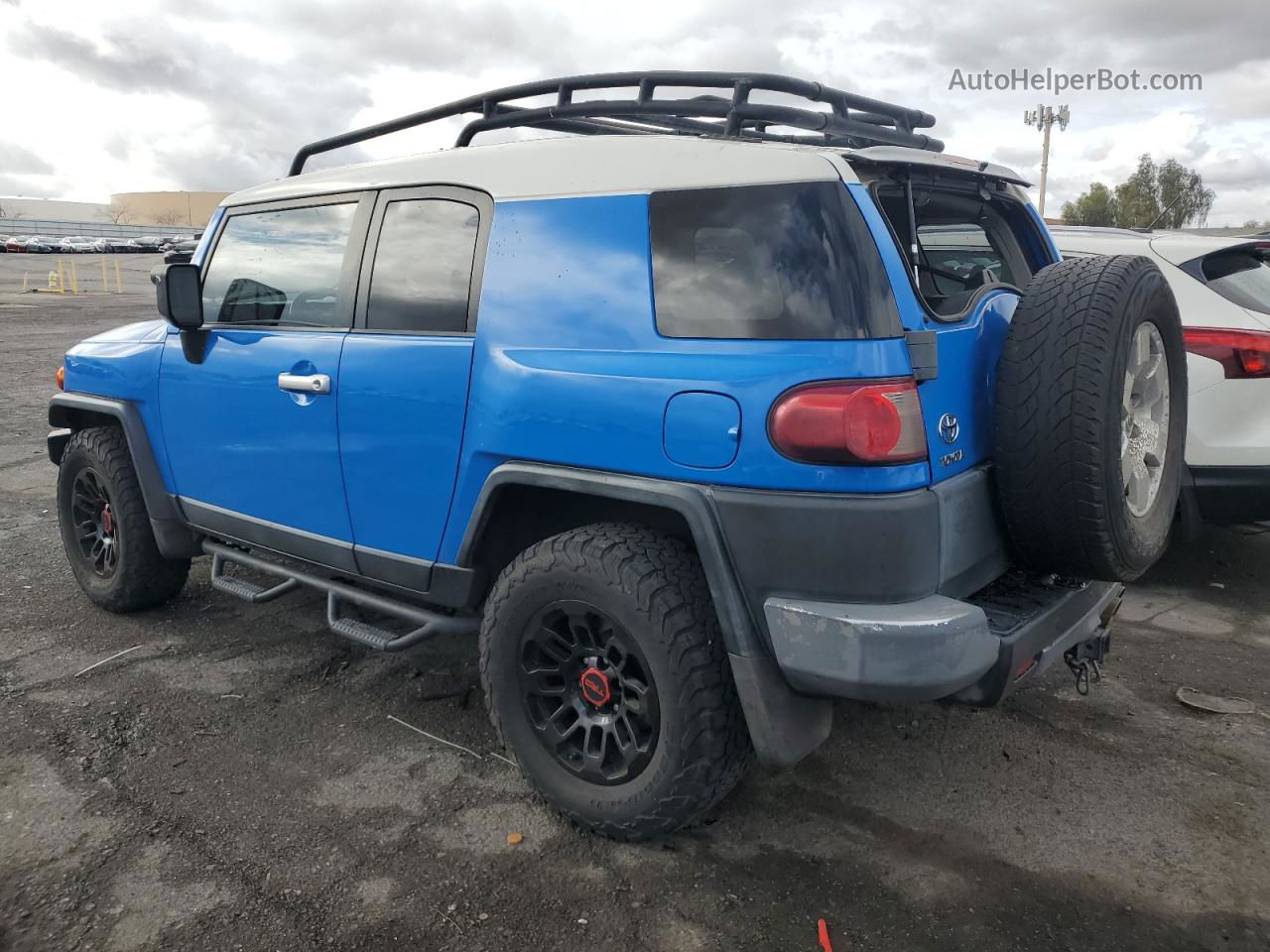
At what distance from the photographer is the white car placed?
4.27 meters

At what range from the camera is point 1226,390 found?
171 inches

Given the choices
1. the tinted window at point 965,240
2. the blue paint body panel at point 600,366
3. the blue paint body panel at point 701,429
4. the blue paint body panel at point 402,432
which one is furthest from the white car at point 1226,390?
the blue paint body panel at point 402,432

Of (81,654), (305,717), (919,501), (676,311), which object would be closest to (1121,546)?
(919,501)

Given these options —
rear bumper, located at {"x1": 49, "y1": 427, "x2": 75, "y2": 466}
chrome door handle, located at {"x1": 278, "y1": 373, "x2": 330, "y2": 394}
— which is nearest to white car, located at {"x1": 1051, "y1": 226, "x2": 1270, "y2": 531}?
chrome door handle, located at {"x1": 278, "y1": 373, "x2": 330, "y2": 394}

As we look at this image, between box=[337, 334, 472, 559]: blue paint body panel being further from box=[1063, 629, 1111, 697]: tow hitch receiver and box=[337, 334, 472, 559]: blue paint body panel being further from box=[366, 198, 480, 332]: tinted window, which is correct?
box=[1063, 629, 1111, 697]: tow hitch receiver

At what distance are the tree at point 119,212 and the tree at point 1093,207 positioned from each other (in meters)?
103

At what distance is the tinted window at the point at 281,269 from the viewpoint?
3.29m

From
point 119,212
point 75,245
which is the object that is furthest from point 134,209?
point 75,245

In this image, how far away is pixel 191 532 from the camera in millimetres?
4086

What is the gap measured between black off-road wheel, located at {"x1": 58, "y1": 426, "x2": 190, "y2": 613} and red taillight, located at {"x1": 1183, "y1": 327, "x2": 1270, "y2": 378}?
4.65 meters

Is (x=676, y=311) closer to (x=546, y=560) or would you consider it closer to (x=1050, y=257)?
(x=546, y=560)

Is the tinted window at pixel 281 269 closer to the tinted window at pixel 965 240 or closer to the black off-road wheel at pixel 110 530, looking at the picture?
the black off-road wheel at pixel 110 530

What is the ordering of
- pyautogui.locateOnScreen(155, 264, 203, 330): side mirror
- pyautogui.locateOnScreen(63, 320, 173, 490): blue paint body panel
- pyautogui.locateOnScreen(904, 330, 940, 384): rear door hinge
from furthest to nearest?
1. pyautogui.locateOnScreen(63, 320, 173, 490): blue paint body panel
2. pyautogui.locateOnScreen(155, 264, 203, 330): side mirror
3. pyautogui.locateOnScreen(904, 330, 940, 384): rear door hinge

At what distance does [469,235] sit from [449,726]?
1.67 metres
